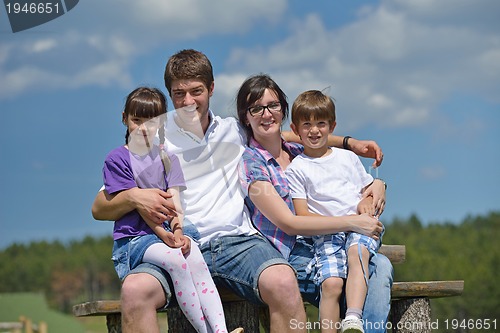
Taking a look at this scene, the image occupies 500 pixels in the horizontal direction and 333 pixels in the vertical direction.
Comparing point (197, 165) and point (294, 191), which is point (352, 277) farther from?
point (197, 165)

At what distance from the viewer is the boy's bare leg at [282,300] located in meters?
3.50

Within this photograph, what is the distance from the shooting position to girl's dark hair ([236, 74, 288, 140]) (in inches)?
160

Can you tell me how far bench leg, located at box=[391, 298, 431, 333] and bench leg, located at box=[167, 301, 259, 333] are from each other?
0.84 meters

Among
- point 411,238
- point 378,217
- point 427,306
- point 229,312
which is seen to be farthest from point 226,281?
point 411,238

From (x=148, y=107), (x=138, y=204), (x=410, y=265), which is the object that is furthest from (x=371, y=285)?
(x=410, y=265)

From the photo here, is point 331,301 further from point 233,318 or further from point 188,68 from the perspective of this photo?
point 188,68

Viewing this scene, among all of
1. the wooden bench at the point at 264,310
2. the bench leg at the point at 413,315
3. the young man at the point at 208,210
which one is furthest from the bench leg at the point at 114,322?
the bench leg at the point at 413,315

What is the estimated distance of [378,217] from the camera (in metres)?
4.02

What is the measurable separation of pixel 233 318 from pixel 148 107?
1163mm

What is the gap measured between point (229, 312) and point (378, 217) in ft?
2.99

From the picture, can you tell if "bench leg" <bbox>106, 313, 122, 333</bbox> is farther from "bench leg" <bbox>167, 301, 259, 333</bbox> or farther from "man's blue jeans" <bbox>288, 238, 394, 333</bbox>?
"man's blue jeans" <bbox>288, 238, 394, 333</bbox>

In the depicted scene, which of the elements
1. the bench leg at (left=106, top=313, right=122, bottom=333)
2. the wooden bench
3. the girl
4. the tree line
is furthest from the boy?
the tree line

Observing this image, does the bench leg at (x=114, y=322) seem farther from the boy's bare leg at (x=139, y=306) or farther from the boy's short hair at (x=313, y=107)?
the boy's short hair at (x=313, y=107)

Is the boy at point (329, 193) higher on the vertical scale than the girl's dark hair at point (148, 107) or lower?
lower
